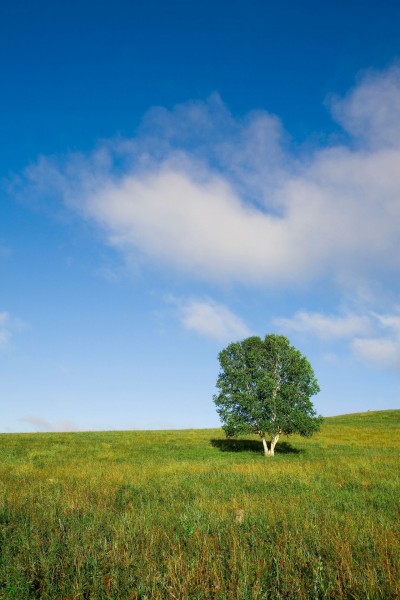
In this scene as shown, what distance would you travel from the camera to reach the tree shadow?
3866 centimetres

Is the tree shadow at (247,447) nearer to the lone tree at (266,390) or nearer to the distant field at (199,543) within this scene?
the lone tree at (266,390)

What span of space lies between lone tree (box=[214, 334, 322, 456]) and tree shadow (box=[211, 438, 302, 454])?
376 centimetres

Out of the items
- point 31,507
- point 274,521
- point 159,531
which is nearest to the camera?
point 159,531

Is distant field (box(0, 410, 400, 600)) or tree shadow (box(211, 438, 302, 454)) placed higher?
distant field (box(0, 410, 400, 600))

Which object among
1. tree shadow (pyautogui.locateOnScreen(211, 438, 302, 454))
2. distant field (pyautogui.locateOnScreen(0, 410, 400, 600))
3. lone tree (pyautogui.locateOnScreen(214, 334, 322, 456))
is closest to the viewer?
distant field (pyautogui.locateOnScreen(0, 410, 400, 600))

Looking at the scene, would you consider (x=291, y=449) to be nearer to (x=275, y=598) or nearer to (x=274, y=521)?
(x=274, y=521)

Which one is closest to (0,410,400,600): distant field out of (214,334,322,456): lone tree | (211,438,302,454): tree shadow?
(214,334,322,456): lone tree

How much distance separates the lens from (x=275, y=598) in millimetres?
5211

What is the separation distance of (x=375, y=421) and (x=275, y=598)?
2777 inches

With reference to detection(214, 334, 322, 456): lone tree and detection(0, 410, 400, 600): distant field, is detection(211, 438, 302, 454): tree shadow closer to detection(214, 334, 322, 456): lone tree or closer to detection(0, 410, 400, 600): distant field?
detection(214, 334, 322, 456): lone tree

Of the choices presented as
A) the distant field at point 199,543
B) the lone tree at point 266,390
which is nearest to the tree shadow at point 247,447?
the lone tree at point 266,390

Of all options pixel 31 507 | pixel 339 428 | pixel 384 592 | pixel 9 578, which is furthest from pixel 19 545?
pixel 339 428

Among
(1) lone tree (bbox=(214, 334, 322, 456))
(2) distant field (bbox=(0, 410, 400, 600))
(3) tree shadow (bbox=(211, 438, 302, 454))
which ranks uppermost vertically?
(1) lone tree (bbox=(214, 334, 322, 456))

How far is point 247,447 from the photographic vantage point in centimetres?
4194
